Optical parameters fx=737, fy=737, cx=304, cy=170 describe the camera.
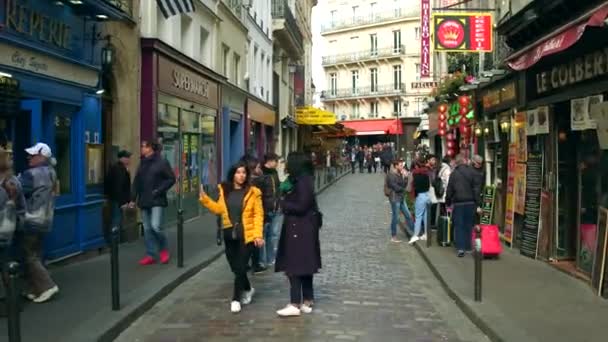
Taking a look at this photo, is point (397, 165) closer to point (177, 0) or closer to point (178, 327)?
point (177, 0)

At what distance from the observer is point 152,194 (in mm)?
10867

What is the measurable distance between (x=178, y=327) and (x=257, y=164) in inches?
146


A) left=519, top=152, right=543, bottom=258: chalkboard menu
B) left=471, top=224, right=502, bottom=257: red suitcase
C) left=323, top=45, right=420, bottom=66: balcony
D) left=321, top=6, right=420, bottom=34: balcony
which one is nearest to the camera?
left=471, top=224, right=502, bottom=257: red suitcase

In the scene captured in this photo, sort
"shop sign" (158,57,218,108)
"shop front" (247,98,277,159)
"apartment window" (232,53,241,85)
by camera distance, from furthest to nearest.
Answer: "shop front" (247,98,277,159) → "apartment window" (232,53,241,85) → "shop sign" (158,57,218,108)

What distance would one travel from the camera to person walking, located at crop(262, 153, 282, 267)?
10609 millimetres

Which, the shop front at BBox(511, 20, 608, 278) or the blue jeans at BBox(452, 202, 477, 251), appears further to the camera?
the blue jeans at BBox(452, 202, 477, 251)

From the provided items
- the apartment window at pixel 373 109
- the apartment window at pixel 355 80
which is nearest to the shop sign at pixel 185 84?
the apartment window at pixel 373 109

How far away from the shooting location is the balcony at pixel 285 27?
113 ft

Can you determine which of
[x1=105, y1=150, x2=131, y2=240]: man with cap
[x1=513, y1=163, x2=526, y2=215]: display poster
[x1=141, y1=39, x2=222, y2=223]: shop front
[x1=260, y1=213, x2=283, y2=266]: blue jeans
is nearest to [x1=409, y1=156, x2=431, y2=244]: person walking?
[x1=513, y1=163, x2=526, y2=215]: display poster

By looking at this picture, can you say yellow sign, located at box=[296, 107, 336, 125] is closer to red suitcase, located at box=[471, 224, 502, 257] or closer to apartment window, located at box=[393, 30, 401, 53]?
red suitcase, located at box=[471, 224, 502, 257]

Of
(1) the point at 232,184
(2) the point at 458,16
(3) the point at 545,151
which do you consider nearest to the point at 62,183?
(1) the point at 232,184

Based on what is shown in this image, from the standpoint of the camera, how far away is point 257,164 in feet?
35.6

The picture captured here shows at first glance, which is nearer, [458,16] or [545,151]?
[545,151]

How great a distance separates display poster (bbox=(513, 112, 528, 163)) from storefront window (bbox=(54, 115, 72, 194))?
7.59 meters
